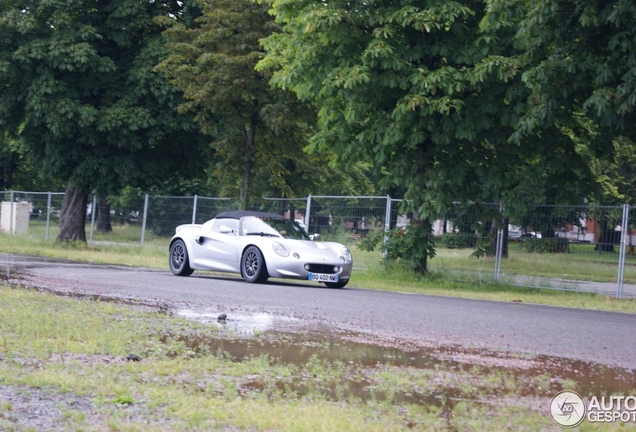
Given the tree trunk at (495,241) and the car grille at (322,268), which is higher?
the tree trunk at (495,241)

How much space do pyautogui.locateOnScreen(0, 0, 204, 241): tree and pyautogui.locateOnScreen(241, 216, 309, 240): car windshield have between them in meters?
→ 12.6

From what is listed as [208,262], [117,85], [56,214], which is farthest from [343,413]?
[56,214]

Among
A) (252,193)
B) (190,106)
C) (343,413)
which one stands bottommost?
(343,413)

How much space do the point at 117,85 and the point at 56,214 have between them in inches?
317

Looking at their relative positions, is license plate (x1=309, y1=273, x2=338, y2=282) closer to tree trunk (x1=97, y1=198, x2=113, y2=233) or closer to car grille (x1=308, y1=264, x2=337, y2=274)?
car grille (x1=308, y1=264, x2=337, y2=274)

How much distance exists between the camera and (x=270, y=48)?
20859mm

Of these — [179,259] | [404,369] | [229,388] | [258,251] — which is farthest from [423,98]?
[229,388]

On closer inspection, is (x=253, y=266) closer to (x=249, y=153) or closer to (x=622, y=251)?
(x=622, y=251)

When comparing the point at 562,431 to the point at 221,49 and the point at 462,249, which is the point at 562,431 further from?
the point at 221,49

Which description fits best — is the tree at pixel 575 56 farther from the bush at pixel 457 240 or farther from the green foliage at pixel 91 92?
the green foliage at pixel 91 92

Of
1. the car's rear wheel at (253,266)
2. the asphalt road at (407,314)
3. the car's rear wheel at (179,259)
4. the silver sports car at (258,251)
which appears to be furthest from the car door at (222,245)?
the asphalt road at (407,314)

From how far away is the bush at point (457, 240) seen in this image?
797 inches

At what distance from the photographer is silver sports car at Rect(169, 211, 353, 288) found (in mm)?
16406

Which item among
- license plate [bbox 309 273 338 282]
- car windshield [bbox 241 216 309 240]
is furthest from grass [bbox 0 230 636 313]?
car windshield [bbox 241 216 309 240]
